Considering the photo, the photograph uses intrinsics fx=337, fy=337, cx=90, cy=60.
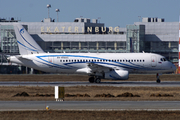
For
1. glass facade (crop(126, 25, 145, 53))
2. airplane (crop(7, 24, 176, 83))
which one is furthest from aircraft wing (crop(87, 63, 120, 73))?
glass facade (crop(126, 25, 145, 53))

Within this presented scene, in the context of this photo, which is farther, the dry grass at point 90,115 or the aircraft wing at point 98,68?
the aircraft wing at point 98,68

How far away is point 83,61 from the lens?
5444 centimetres

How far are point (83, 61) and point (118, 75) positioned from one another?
6370 mm

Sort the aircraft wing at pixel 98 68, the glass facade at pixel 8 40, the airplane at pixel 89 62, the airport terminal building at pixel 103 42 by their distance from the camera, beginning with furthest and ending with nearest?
the glass facade at pixel 8 40, the airport terminal building at pixel 103 42, the airplane at pixel 89 62, the aircraft wing at pixel 98 68

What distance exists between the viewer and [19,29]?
2271 inches

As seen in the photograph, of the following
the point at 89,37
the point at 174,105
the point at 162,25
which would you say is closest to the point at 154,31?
the point at 162,25

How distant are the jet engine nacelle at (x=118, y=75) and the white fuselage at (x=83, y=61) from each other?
1.89 meters

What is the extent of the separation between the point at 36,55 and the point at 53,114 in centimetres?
3385

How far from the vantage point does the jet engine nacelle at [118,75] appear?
5176 cm

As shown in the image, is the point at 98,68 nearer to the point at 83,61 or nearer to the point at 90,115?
the point at 83,61

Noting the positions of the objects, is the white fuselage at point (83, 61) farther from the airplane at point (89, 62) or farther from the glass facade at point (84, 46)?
the glass facade at point (84, 46)

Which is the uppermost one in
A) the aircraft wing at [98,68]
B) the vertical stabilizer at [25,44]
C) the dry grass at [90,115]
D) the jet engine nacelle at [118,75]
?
the vertical stabilizer at [25,44]

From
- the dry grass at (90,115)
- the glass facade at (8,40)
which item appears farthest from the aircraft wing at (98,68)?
the glass facade at (8,40)

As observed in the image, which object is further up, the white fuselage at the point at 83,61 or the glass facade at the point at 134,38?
the glass facade at the point at 134,38
